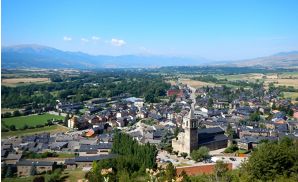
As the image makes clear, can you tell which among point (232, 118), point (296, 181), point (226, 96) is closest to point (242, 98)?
point (226, 96)

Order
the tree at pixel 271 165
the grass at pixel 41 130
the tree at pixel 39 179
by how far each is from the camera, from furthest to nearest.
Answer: the grass at pixel 41 130
the tree at pixel 39 179
the tree at pixel 271 165

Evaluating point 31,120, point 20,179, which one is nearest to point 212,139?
point 20,179

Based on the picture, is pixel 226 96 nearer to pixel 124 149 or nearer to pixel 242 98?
pixel 242 98

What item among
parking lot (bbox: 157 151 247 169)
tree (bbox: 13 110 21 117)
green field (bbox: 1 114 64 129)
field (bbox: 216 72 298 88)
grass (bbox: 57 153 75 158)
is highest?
field (bbox: 216 72 298 88)

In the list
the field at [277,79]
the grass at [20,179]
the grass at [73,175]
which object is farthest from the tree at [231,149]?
the field at [277,79]

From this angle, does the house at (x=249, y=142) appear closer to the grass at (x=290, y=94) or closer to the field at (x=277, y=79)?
the grass at (x=290, y=94)

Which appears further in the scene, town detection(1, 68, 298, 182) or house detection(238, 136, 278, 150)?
house detection(238, 136, 278, 150)

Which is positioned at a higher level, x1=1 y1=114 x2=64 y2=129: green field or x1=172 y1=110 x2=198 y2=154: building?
x1=172 y1=110 x2=198 y2=154: building

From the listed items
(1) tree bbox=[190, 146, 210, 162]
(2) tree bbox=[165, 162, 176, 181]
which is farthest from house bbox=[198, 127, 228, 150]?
(2) tree bbox=[165, 162, 176, 181]

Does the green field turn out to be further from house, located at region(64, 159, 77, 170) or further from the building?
the building
